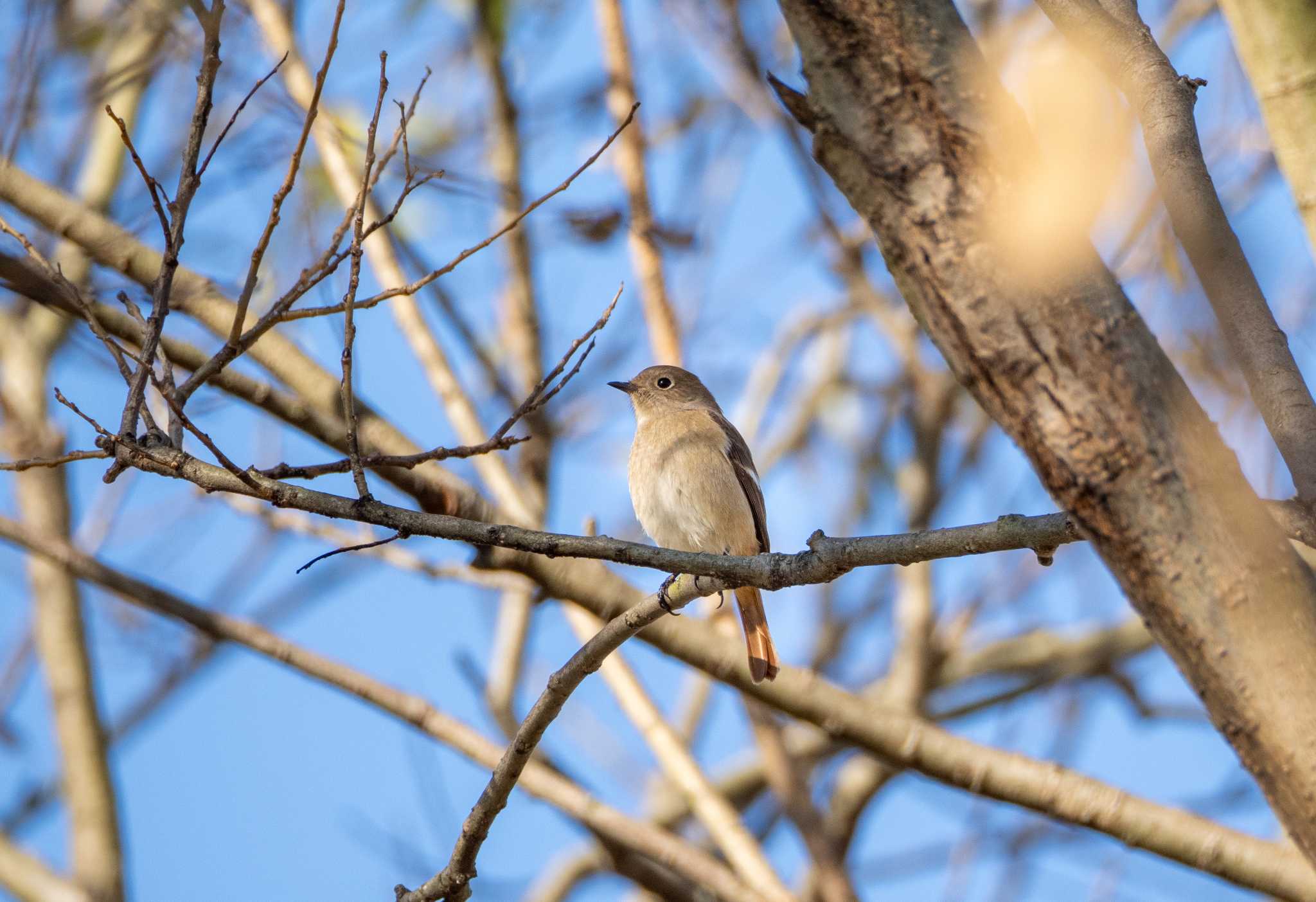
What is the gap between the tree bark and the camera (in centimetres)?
170

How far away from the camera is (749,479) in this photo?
18.5 feet

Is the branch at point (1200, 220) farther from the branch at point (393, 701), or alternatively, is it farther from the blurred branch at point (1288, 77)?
the branch at point (393, 701)

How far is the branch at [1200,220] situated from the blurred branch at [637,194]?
10.6 ft

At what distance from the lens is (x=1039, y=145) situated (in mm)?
1916

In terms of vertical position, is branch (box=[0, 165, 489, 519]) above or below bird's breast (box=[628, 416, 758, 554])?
below

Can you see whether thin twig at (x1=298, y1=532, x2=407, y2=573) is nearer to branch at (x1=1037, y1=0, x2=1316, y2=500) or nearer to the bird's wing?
branch at (x1=1037, y1=0, x2=1316, y2=500)

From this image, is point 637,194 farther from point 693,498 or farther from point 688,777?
point 688,777

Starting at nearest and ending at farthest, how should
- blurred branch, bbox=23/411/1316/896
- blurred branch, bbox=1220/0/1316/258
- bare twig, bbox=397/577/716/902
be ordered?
blurred branch, bbox=1220/0/1316/258
bare twig, bbox=397/577/716/902
blurred branch, bbox=23/411/1316/896

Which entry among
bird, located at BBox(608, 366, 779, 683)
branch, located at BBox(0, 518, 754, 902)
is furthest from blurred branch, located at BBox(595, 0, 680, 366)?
branch, located at BBox(0, 518, 754, 902)

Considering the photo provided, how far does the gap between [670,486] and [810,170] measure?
6.73 ft

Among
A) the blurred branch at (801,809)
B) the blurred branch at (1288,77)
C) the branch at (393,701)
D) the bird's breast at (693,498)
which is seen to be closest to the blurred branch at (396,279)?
the bird's breast at (693,498)

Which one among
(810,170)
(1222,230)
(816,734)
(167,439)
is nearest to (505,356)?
(810,170)

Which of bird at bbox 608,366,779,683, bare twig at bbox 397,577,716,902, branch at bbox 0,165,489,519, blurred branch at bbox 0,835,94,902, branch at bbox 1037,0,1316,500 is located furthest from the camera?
blurred branch at bbox 0,835,94,902

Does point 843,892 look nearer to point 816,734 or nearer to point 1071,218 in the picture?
point 816,734
